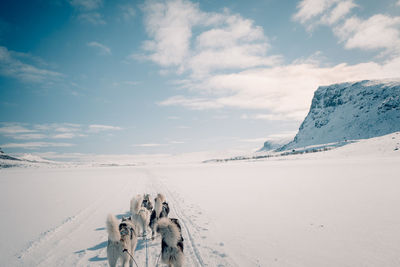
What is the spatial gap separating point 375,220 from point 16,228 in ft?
51.3

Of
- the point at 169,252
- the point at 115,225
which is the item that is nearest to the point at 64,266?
the point at 115,225

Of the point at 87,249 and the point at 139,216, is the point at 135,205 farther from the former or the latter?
the point at 87,249

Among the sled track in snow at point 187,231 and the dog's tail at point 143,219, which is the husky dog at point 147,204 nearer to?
the sled track in snow at point 187,231

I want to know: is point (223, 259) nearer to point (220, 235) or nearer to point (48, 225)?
point (220, 235)

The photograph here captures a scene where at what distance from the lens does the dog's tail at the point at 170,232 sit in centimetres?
491

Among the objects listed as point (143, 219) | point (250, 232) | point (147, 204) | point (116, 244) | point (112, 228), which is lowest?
point (250, 232)

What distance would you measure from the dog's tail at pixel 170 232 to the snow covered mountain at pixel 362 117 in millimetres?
166986

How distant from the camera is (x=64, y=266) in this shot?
223 inches

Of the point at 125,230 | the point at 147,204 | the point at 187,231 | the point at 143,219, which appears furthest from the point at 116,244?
the point at 147,204

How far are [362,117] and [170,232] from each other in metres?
196

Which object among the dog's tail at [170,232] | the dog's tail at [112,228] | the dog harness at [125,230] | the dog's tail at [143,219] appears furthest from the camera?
the dog's tail at [143,219]

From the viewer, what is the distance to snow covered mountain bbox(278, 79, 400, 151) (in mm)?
135900

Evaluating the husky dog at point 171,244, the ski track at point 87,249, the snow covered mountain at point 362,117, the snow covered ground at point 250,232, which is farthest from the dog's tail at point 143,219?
the snow covered mountain at point 362,117

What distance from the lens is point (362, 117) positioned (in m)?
154
